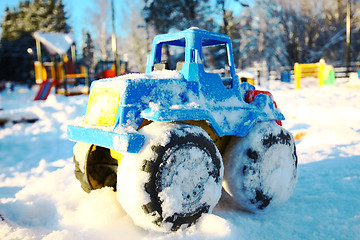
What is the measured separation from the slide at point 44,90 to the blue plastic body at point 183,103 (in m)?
16.3

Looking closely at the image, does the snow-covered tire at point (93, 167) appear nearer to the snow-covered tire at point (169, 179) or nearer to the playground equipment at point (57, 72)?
the snow-covered tire at point (169, 179)

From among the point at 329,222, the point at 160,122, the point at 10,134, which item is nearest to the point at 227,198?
the point at 329,222

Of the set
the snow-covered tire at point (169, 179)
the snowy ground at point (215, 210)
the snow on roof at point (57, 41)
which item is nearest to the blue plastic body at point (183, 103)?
the snow-covered tire at point (169, 179)

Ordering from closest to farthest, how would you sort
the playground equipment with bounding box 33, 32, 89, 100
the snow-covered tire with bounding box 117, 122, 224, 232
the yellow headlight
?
1. the snow-covered tire with bounding box 117, 122, 224, 232
2. the yellow headlight
3. the playground equipment with bounding box 33, 32, 89, 100

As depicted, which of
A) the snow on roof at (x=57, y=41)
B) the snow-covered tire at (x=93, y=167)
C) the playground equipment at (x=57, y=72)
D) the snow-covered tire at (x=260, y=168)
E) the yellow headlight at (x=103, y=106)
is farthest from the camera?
the snow on roof at (x=57, y=41)

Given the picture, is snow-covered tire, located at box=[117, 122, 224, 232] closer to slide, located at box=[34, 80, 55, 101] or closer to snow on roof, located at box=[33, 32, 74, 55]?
slide, located at box=[34, 80, 55, 101]

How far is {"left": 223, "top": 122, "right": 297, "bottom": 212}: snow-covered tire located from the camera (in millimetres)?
3145

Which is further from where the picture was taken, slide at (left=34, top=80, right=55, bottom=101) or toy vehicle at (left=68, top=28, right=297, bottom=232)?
slide at (left=34, top=80, right=55, bottom=101)

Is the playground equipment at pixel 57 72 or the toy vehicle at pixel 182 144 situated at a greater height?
the playground equipment at pixel 57 72

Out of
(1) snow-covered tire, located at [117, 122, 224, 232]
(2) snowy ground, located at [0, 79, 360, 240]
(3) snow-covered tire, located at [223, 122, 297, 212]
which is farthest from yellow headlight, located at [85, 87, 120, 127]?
(3) snow-covered tire, located at [223, 122, 297, 212]

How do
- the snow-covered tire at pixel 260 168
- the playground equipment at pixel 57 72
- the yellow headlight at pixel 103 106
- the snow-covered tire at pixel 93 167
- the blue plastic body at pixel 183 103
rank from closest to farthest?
1. the blue plastic body at pixel 183 103
2. the yellow headlight at pixel 103 106
3. the snow-covered tire at pixel 260 168
4. the snow-covered tire at pixel 93 167
5. the playground equipment at pixel 57 72

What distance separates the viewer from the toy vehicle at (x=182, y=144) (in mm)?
2508

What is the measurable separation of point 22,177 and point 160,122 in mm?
3492

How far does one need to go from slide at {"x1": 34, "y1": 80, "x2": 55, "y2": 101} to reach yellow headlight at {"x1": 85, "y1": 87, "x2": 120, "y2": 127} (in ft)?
53.8
